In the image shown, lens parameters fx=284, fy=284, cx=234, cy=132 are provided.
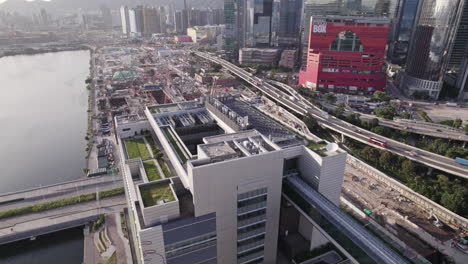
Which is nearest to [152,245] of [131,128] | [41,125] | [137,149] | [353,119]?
[137,149]

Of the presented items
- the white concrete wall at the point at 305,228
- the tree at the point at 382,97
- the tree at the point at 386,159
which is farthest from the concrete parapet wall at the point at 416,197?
the tree at the point at 382,97

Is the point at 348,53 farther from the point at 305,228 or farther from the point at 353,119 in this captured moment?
the point at 305,228

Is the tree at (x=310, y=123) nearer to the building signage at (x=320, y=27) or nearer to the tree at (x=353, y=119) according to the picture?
the tree at (x=353, y=119)

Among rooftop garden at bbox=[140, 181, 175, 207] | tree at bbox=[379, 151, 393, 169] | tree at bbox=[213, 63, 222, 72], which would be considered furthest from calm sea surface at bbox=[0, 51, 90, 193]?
tree at bbox=[379, 151, 393, 169]

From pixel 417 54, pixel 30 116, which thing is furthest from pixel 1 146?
pixel 417 54

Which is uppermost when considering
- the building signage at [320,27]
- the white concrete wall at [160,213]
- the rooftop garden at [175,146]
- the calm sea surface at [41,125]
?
the building signage at [320,27]

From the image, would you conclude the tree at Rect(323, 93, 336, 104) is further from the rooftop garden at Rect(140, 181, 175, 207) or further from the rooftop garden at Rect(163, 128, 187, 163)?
the rooftop garden at Rect(140, 181, 175, 207)

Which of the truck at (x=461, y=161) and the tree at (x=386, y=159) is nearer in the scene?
the truck at (x=461, y=161)
